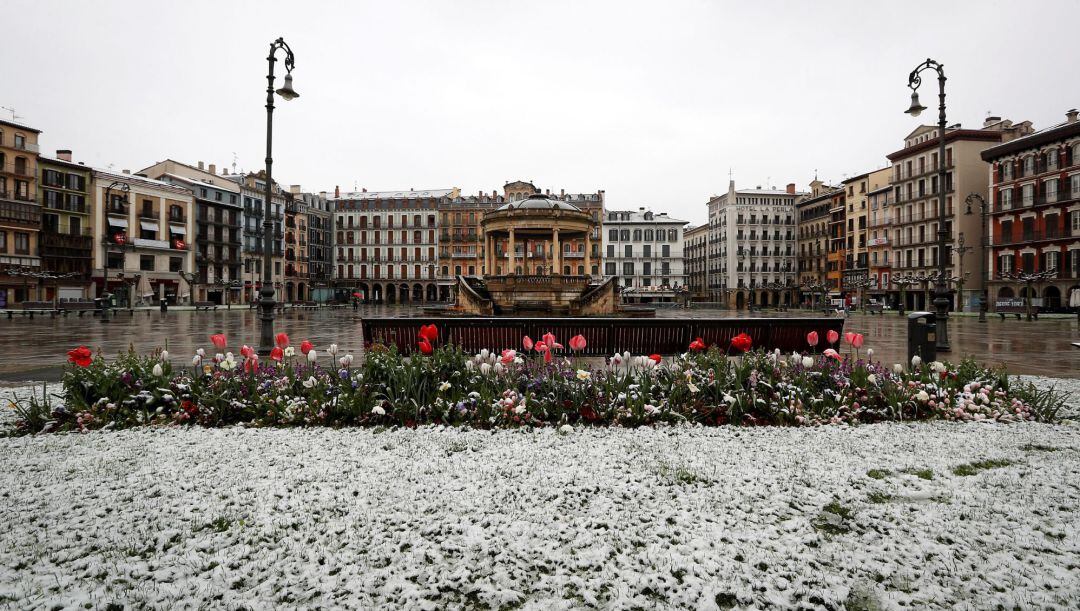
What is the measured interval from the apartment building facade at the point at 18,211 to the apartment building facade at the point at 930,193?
3241 inches

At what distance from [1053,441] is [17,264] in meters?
68.8

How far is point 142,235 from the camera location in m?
62.0

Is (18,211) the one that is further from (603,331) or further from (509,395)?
(509,395)

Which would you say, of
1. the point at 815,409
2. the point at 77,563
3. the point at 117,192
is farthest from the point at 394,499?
the point at 117,192

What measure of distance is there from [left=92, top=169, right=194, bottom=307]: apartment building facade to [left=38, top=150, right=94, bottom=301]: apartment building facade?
838mm

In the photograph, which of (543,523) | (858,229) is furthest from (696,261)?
(543,523)

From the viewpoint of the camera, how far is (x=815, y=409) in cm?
599

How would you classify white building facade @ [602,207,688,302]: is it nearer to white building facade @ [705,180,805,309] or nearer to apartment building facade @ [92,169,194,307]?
white building facade @ [705,180,805,309]

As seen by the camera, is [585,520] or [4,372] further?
[4,372]

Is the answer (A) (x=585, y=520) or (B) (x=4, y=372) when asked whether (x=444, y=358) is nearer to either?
(A) (x=585, y=520)

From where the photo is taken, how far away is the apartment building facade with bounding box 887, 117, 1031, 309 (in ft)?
189

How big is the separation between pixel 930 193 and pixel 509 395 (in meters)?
70.8

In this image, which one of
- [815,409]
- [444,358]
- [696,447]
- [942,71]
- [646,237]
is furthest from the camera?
[646,237]

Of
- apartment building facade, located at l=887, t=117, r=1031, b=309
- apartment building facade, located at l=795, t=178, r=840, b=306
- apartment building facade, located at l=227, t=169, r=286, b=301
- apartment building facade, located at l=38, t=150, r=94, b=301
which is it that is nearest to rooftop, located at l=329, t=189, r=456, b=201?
apartment building facade, located at l=227, t=169, r=286, b=301
